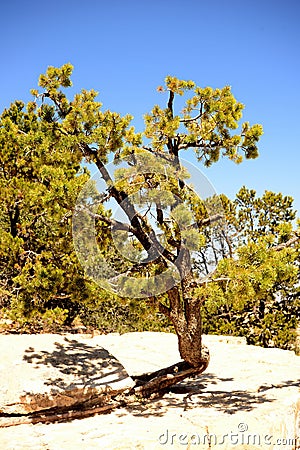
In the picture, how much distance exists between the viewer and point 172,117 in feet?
20.7

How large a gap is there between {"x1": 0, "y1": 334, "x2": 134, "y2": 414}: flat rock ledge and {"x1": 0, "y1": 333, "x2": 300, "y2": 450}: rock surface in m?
0.08

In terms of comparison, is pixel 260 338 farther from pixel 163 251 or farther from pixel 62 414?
pixel 62 414

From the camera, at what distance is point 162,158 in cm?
627

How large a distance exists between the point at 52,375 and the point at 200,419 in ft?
7.17

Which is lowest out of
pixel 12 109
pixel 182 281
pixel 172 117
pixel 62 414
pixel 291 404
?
pixel 62 414

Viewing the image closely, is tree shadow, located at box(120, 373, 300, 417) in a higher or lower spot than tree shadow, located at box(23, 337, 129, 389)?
lower

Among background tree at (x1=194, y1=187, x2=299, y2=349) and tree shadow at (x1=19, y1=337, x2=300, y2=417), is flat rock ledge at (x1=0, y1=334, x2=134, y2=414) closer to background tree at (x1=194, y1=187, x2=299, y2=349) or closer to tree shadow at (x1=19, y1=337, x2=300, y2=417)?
tree shadow at (x1=19, y1=337, x2=300, y2=417)

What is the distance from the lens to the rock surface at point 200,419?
15.0 feet

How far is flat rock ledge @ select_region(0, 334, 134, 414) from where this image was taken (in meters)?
5.59

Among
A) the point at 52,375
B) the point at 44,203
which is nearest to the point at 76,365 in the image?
the point at 52,375

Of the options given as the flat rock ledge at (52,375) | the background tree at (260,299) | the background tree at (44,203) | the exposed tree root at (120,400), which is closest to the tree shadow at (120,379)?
Result: the flat rock ledge at (52,375)

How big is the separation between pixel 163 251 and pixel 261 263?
5.17 feet

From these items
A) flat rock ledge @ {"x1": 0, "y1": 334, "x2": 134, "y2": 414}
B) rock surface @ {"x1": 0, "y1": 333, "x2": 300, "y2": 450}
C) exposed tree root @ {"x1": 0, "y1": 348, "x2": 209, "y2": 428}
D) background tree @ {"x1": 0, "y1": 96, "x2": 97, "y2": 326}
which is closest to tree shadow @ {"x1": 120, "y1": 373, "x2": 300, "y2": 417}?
rock surface @ {"x1": 0, "y1": 333, "x2": 300, "y2": 450}

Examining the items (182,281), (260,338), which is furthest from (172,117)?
(260,338)
